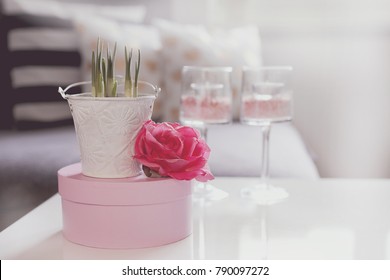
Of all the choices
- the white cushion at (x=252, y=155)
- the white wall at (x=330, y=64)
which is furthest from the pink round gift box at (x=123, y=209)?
the white wall at (x=330, y=64)

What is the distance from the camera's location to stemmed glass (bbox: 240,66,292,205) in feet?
3.47

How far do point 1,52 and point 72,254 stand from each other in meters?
1.33

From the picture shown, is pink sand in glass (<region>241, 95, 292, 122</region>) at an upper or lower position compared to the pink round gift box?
upper

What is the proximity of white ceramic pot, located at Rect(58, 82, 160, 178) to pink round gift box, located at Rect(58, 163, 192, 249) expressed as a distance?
0.02 meters

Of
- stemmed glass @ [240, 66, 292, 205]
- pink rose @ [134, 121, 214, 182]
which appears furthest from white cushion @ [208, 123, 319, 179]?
pink rose @ [134, 121, 214, 182]

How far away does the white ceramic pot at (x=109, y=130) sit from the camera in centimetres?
75

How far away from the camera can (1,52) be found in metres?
1.89

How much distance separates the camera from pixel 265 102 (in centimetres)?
106

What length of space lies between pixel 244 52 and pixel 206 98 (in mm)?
997

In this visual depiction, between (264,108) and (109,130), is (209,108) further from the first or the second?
(109,130)

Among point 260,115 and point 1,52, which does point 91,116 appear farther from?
point 1,52

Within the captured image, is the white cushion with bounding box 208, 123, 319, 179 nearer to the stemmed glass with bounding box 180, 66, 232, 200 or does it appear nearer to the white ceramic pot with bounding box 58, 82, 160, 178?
the stemmed glass with bounding box 180, 66, 232, 200

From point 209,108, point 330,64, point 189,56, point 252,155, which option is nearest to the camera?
point 209,108

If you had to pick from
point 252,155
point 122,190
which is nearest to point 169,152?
point 122,190
